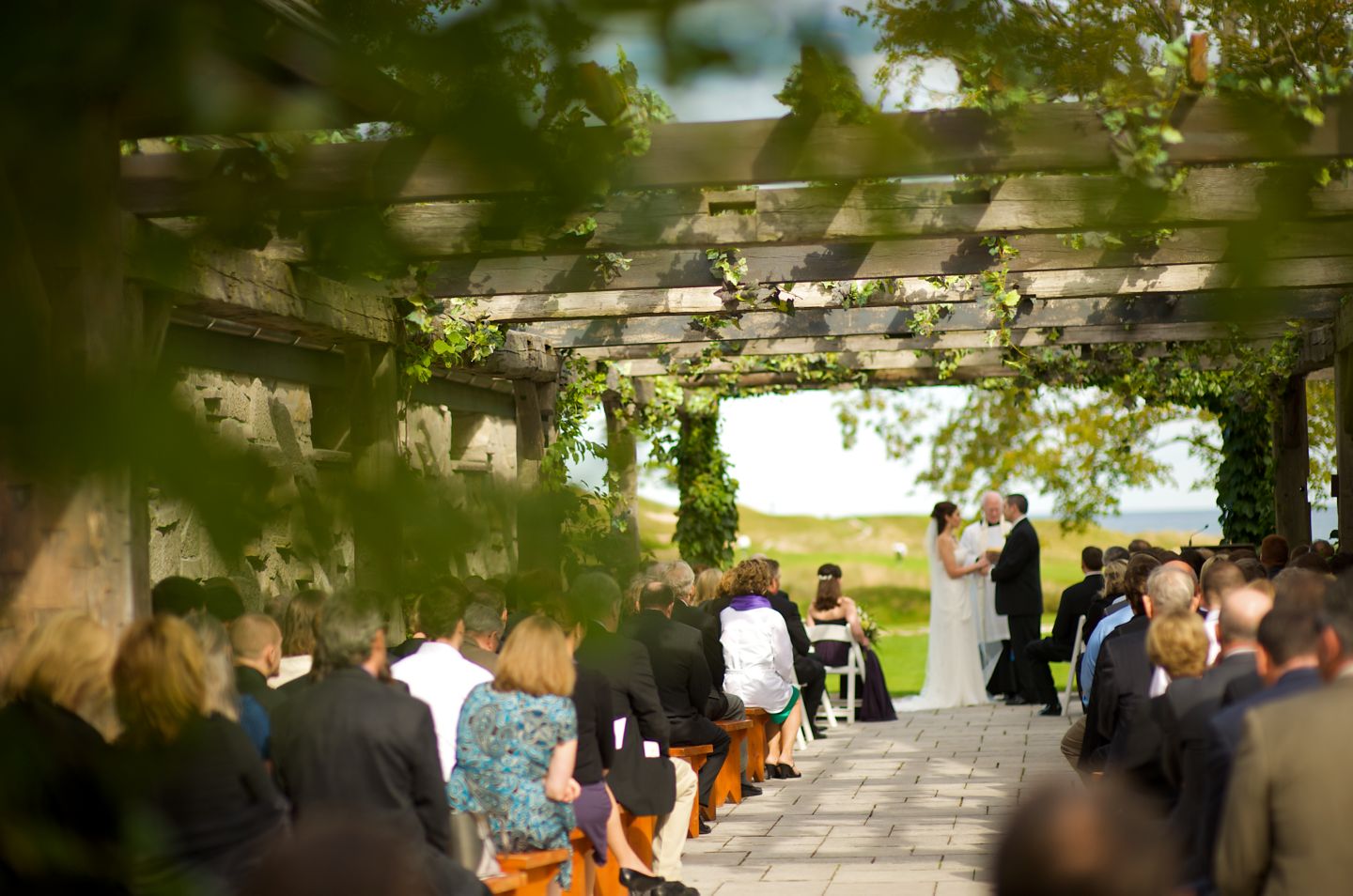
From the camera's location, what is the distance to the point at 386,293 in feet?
3.15

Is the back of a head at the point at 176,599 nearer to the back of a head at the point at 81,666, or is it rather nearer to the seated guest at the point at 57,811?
the back of a head at the point at 81,666

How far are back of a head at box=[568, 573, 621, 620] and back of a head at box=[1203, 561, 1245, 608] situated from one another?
4179 millimetres

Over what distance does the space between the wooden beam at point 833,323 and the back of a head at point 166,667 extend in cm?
628

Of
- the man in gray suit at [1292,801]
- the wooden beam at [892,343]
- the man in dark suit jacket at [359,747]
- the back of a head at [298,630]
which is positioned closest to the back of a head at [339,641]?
the man in dark suit jacket at [359,747]

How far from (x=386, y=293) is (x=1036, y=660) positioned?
1022 cm

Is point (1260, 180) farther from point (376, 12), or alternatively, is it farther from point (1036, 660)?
point (1036, 660)

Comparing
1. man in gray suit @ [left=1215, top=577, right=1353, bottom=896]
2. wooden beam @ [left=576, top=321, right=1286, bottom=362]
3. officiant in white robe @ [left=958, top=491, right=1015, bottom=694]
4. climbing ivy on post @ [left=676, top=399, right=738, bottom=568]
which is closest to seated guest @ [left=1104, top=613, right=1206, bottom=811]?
man in gray suit @ [left=1215, top=577, right=1353, bottom=896]

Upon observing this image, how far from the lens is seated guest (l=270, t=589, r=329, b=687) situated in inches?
174

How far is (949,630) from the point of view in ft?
37.4

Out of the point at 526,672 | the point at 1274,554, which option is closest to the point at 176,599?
the point at 526,672

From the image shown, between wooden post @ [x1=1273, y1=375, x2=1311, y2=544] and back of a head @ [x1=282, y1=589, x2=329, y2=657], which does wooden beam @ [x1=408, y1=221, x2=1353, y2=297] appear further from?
wooden post @ [x1=1273, y1=375, x2=1311, y2=544]

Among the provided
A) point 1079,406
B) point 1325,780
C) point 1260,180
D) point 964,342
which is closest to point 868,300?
point 964,342

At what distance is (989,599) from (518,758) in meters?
7.88

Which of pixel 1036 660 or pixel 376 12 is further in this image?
pixel 1036 660
